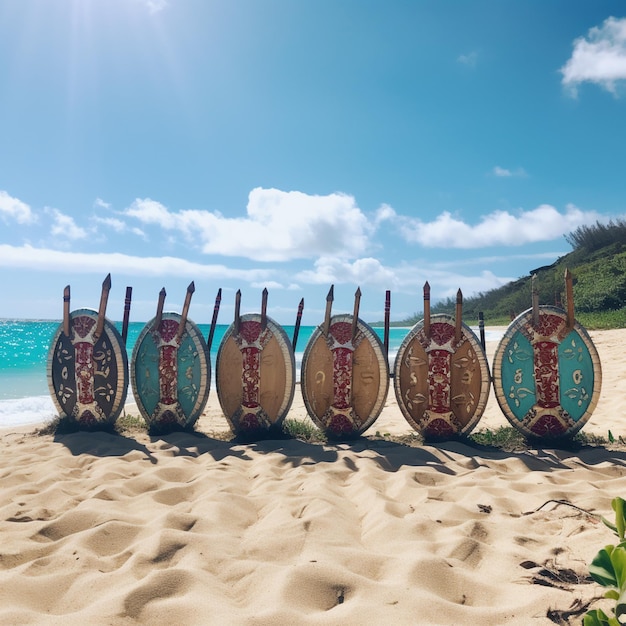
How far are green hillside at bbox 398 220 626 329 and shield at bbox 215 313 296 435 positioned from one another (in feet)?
8.92

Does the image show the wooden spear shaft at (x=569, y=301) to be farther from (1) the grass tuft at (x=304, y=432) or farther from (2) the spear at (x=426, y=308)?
(1) the grass tuft at (x=304, y=432)

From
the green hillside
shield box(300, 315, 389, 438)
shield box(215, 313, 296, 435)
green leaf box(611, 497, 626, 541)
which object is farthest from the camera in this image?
the green hillside

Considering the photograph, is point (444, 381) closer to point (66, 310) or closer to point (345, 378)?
point (345, 378)

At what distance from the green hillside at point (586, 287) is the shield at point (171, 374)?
10.9 ft

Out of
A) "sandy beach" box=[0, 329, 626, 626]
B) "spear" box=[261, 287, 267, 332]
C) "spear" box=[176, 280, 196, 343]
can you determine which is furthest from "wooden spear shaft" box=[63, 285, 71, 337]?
"spear" box=[261, 287, 267, 332]

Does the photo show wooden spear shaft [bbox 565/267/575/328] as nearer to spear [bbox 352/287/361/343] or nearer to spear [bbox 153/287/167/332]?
spear [bbox 352/287/361/343]

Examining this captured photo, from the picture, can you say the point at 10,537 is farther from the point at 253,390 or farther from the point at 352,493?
the point at 253,390

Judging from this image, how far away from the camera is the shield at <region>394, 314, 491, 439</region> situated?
5.07 metres

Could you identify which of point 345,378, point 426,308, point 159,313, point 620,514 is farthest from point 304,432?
point 620,514

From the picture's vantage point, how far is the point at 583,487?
3.34 meters

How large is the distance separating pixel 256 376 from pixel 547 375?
2.81 meters

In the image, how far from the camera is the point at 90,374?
562 centimetres

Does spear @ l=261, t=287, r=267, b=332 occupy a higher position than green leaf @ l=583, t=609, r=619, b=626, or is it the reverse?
spear @ l=261, t=287, r=267, b=332

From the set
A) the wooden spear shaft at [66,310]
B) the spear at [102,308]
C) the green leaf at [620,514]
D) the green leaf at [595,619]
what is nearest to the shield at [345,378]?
the spear at [102,308]
